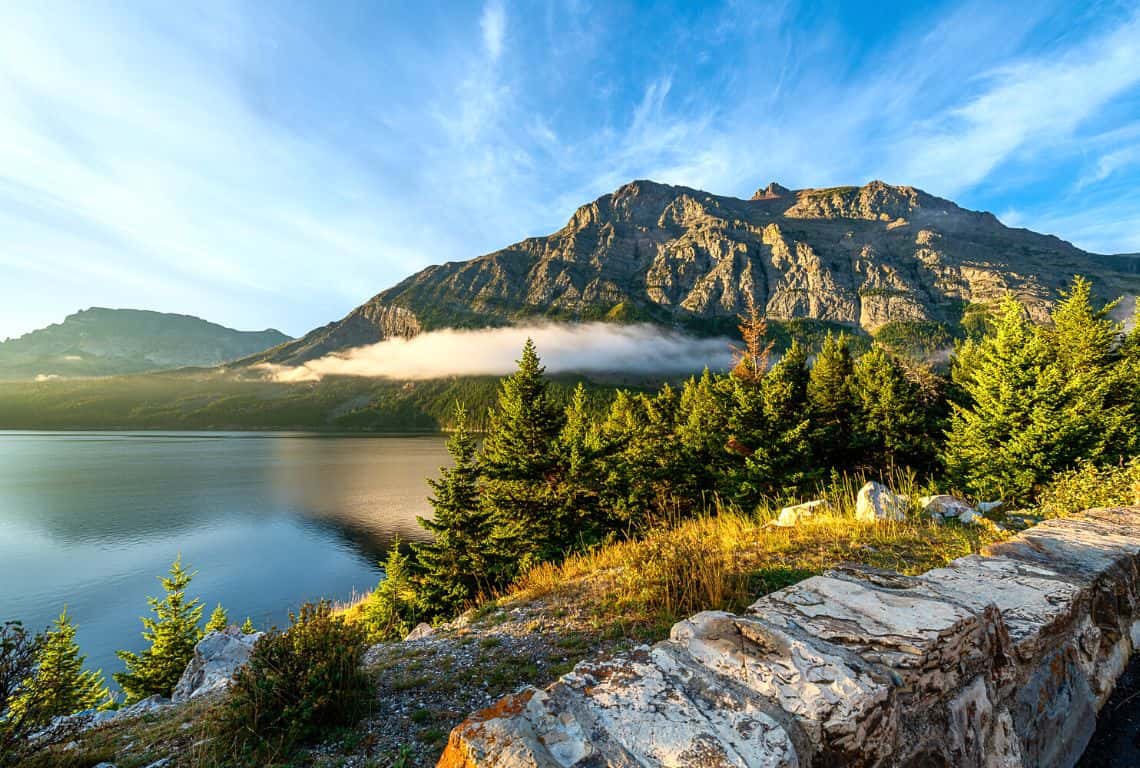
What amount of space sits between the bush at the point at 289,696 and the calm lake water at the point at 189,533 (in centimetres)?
545

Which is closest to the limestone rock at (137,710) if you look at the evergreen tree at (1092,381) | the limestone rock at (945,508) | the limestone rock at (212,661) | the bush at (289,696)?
the limestone rock at (212,661)

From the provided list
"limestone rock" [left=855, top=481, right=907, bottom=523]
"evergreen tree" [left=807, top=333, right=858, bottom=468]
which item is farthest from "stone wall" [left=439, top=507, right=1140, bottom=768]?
"evergreen tree" [left=807, top=333, right=858, bottom=468]

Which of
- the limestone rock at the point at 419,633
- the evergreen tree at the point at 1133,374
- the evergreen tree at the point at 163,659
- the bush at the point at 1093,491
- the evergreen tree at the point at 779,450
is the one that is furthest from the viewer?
the evergreen tree at the point at 779,450

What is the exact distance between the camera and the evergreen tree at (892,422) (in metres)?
21.9

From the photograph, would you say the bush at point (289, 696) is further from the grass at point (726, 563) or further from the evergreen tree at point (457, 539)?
the evergreen tree at point (457, 539)

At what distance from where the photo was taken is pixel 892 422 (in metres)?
Answer: 22.0

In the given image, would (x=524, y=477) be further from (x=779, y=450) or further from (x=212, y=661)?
(x=779, y=450)

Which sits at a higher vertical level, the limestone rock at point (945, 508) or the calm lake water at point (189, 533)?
the limestone rock at point (945, 508)

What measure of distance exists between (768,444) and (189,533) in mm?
57248

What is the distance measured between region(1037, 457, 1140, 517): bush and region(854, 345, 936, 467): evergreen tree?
1122cm

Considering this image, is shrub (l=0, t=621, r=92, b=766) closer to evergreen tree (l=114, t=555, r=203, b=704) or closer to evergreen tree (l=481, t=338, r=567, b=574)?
evergreen tree (l=481, t=338, r=567, b=574)

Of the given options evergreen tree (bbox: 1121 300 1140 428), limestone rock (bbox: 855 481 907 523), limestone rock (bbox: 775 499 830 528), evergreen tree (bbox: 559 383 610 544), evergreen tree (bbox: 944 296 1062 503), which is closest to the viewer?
limestone rock (bbox: 855 481 907 523)

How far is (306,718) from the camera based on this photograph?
4168 millimetres

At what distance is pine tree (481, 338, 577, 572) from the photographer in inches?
701
